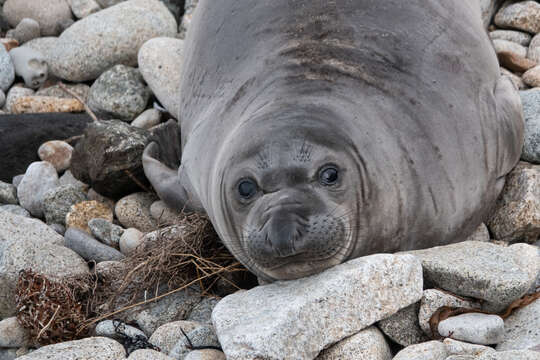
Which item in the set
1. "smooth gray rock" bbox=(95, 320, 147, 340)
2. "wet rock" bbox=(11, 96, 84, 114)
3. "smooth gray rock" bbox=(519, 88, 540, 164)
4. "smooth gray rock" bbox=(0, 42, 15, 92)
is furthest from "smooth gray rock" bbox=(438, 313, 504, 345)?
"smooth gray rock" bbox=(0, 42, 15, 92)

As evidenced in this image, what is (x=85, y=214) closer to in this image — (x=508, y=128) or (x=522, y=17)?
(x=508, y=128)

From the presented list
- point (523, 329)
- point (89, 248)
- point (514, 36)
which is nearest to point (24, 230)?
point (89, 248)

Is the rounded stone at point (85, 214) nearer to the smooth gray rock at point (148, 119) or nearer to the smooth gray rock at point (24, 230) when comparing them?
the smooth gray rock at point (24, 230)

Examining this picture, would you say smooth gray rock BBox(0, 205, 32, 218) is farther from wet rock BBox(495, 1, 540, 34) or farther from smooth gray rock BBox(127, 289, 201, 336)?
wet rock BBox(495, 1, 540, 34)

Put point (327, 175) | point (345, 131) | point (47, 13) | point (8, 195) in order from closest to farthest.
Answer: point (327, 175)
point (345, 131)
point (8, 195)
point (47, 13)

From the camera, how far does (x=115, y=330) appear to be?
12.0 feet

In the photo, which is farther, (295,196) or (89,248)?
(89,248)

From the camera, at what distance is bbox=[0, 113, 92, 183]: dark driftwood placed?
18.4 ft

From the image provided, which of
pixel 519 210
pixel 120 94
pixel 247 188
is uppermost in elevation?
pixel 247 188

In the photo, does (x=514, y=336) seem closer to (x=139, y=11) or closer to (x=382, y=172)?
(x=382, y=172)

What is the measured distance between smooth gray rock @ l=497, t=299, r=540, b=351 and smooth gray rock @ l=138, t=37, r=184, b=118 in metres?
3.18

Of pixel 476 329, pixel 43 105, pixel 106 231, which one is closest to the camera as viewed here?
pixel 476 329

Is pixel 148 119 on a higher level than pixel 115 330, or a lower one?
lower

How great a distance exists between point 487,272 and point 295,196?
29.8 inches
